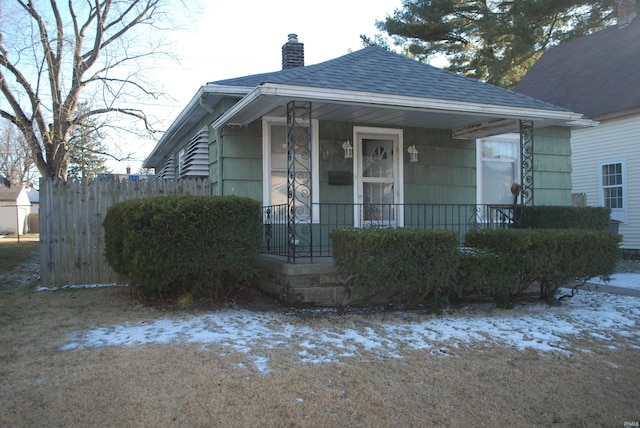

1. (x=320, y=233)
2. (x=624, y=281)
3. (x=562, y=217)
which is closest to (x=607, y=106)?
(x=624, y=281)

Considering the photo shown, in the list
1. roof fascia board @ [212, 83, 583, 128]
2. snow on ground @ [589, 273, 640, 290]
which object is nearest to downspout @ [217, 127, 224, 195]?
roof fascia board @ [212, 83, 583, 128]

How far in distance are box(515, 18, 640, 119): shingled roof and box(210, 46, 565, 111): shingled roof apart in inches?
319

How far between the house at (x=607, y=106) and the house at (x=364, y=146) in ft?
20.3

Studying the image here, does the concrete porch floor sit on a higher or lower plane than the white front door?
lower

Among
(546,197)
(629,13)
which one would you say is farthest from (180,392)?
(629,13)

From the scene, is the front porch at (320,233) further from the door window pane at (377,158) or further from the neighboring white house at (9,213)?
the neighboring white house at (9,213)

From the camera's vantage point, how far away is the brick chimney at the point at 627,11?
56.5 feet

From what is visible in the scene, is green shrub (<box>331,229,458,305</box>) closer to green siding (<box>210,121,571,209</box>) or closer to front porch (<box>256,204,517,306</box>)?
front porch (<box>256,204,517,306</box>)

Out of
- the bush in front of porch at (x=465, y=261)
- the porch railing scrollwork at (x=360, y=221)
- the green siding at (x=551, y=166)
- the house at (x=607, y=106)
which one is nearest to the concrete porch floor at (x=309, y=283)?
the bush in front of porch at (x=465, y=261)

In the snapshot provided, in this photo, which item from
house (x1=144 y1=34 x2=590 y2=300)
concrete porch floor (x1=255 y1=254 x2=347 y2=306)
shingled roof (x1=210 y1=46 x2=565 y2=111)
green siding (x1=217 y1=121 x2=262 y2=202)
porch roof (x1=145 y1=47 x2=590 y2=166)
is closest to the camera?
concrete porch floor (x1=255 y1=254 x2=347 y2=306)

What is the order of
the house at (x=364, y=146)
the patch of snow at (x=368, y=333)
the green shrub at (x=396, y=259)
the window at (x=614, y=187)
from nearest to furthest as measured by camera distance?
the patch of snow at (x=368, y=333), the green shrub at (x=396, y=259), the house at (x=364, y=146), the window at (x=614, y=187)

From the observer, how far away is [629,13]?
17.4m

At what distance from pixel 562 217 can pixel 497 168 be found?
2.02 meters

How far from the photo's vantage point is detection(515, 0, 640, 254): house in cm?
1448
